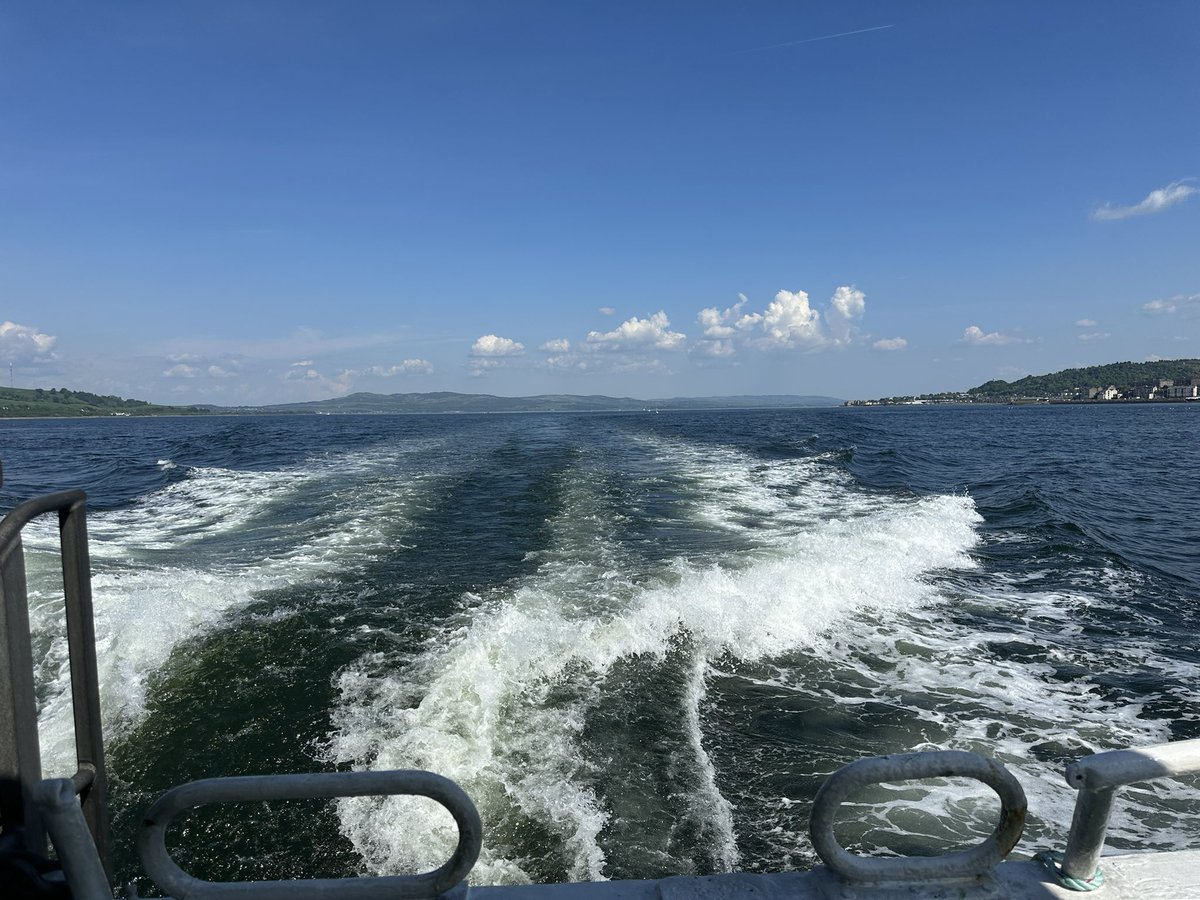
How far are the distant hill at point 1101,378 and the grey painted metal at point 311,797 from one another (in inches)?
7448

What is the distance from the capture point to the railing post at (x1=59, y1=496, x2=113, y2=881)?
1934 millimetres

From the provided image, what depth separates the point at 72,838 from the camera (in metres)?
1.59

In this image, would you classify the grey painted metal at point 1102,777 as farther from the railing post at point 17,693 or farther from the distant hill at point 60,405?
the distant hill at point 60,405

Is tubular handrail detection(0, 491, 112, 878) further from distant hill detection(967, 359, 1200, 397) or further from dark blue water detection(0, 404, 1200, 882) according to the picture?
distant hill detection(967, 359, 1200, 397)

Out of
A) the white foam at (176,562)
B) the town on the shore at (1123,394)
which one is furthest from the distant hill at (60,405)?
the town on the shore at (1123,394)

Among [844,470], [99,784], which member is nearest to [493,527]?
[99,784]

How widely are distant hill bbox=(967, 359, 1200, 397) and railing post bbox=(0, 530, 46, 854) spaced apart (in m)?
190

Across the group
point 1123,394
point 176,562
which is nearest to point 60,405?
point 176,562

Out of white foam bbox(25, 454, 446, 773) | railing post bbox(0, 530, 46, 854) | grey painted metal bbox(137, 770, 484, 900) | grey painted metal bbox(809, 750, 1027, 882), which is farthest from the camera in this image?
white foam bbox(25, 454, 446, 773)

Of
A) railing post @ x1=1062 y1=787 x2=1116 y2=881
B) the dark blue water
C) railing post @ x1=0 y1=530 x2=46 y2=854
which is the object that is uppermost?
railing post @ x1=0 y1=530 x2=46 y2=854

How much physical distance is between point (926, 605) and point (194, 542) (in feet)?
42.3

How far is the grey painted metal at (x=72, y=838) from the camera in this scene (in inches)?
60.9

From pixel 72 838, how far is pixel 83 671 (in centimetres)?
54

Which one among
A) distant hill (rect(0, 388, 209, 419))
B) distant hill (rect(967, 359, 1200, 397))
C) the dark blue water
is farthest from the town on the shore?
distant hill (rect(0, 388, 209, 419))
